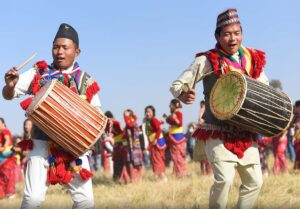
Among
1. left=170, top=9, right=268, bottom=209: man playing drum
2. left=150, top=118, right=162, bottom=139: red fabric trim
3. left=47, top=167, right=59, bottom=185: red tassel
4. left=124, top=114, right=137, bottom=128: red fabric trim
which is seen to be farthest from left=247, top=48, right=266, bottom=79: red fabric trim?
left=150, top=118, right=162, bottom=139: red fabric trim

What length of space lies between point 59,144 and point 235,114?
141 centimetres

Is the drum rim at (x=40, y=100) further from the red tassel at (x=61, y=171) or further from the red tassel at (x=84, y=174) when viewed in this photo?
the red tassel at (x=84, y=174)

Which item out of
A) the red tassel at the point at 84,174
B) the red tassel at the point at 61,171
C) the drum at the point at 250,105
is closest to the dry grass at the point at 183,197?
the drum at the point at 250,105

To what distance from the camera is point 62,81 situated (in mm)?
4277

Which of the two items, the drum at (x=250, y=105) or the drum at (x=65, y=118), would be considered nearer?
the drum at (x=65, y=118)

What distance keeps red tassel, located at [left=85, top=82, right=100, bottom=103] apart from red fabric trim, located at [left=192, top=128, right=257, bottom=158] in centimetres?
100

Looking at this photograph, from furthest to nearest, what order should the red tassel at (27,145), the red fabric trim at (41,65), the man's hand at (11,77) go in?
the red fabric trim at (41,65)
the red tassel at (27,145)
the man's hand at (11,77)

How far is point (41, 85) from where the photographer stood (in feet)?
14.0

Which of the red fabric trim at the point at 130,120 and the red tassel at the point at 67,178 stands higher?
the red fabric trim at the point at 130,120

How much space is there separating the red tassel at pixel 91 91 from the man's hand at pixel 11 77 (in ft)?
2.04

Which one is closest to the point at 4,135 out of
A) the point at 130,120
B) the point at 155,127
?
the point at 130,120

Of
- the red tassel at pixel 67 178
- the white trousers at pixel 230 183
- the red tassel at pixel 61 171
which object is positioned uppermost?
the red tassel at pixel 61 171

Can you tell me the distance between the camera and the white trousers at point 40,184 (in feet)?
13.1

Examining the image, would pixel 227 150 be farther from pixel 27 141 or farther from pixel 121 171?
pixel 121 171
